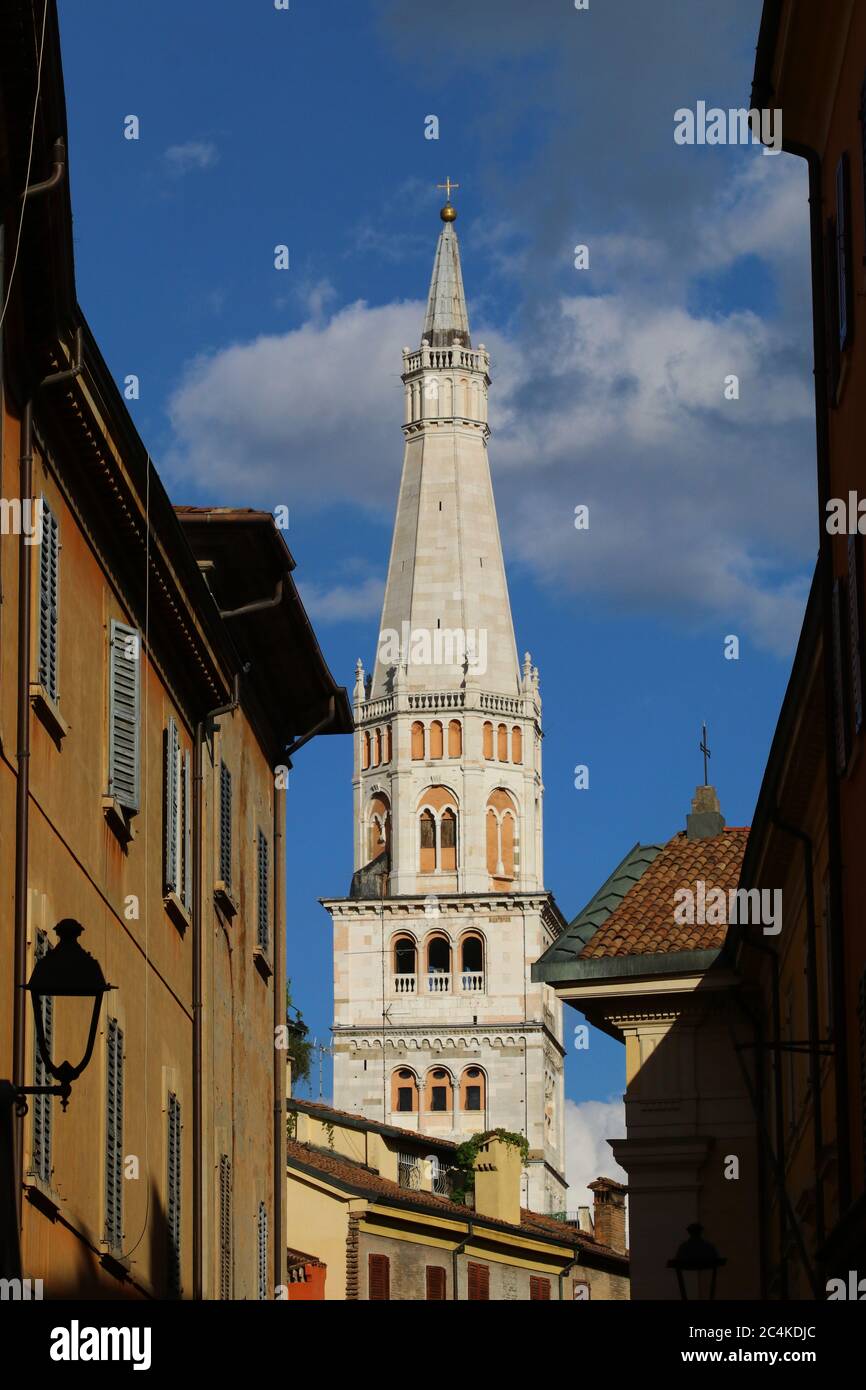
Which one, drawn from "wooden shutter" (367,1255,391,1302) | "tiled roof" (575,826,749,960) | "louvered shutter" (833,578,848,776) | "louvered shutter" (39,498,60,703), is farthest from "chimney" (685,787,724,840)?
"wooden shutter" (367,1255,391,1302)

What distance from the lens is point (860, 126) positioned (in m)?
16.6

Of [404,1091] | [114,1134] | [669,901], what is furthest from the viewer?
[404,1091]

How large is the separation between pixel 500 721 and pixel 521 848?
22.4 feet

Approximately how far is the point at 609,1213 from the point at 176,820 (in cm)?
6567

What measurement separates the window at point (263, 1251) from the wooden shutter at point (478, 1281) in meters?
33.8

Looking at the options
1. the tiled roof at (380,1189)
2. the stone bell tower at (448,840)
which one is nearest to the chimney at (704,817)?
the tiled roof at (380,1189)

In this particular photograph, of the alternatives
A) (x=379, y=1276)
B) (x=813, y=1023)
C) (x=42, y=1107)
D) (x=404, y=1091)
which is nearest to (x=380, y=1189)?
(x=379, y=1276)

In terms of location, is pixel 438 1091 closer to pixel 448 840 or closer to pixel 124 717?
pixel 448 840

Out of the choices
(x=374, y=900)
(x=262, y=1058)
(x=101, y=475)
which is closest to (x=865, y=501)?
(x=101, y=475)

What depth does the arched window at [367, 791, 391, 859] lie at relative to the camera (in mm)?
145250

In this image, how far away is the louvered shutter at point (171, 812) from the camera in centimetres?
2145

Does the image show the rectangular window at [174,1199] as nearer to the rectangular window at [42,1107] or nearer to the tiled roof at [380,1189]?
the rectangular window at [42,1107]

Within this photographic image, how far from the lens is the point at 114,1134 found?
61.7ft

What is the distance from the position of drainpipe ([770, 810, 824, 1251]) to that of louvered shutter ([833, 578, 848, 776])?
3.17 metres
